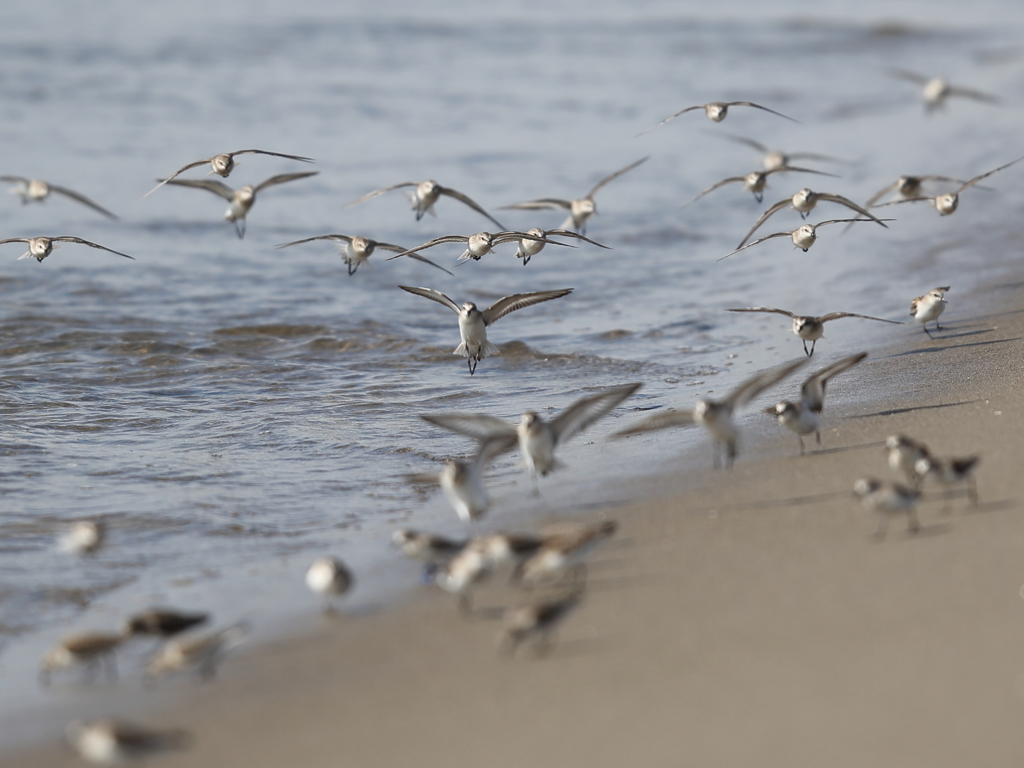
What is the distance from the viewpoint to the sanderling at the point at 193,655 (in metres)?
4.86

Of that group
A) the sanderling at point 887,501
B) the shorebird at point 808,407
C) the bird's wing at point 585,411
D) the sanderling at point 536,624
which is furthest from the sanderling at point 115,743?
the shorebird at point 808,407

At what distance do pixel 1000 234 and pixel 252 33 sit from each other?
25.5 meters

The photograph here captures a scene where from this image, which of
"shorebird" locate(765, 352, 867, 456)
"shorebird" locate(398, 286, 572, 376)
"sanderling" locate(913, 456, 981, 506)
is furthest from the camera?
"shorebird" locate(398, 286, 572, 376)

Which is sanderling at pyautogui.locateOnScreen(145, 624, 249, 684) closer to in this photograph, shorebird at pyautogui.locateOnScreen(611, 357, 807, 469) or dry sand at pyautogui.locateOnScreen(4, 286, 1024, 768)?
dry sand at pyautogui.locateOnScreen(4, 286, 1024, 768)

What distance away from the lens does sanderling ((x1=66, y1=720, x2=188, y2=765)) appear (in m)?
4.14

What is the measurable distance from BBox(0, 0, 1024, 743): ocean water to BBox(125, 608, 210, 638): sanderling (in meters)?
0.32

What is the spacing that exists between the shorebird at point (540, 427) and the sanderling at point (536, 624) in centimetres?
161

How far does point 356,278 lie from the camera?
14344 mm

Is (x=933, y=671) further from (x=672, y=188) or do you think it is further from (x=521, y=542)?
(x=672, y=188)

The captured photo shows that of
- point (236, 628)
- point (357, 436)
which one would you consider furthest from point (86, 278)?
point (236, 628)

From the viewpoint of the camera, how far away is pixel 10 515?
281 inches

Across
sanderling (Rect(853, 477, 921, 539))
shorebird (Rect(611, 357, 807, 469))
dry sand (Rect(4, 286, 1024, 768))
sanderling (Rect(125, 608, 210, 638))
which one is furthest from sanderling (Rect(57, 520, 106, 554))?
sanderling (Rect(853, 477, 921, 539))

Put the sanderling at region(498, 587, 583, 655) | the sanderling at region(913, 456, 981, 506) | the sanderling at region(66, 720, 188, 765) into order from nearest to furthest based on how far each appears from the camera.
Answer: the sanderling at region(66, 720, 188, 765) < the sanderling at region(498, 587, 583, 655) < the sanderling at region(913, 456, 981, 506)

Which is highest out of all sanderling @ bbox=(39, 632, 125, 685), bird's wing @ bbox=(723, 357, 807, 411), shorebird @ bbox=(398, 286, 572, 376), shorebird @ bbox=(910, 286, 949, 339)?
shorebird @ bbox=(910, 286, 949, 339)
